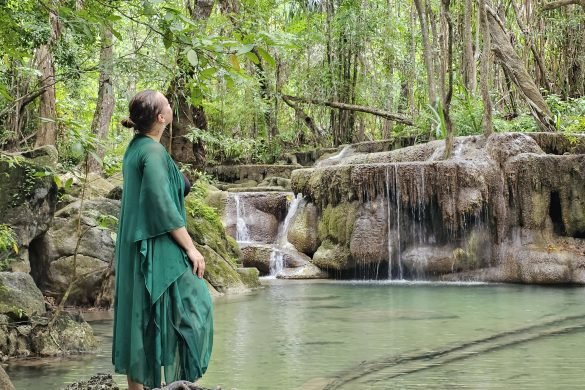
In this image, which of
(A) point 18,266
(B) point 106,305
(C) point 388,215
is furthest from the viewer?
(C) point 388,215

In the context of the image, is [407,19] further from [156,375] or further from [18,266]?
→ [156,375]

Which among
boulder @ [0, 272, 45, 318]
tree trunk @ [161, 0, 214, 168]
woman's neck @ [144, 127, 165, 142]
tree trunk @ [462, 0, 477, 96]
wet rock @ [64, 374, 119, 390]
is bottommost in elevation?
wet rock @ [64, 374, 119, 390]

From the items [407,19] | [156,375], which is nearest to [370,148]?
[407,19]

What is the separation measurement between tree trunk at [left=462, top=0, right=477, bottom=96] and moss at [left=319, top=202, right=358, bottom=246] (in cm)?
577

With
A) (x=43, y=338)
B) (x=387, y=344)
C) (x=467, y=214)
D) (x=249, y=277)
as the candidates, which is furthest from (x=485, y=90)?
(x=43, y=338)

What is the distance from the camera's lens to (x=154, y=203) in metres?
3.37

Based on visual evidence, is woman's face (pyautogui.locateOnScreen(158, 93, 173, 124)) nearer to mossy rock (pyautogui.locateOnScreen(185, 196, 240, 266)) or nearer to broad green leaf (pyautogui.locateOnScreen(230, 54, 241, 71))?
broad green leaf (pyautogui.locateOnScreen(230, 54, 241, 71))

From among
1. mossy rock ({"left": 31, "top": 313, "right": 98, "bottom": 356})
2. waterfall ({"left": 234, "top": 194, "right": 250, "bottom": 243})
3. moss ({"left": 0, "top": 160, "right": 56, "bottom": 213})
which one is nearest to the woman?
mossy rock ({"left": 31, "top": 313, "right": 98, "bottom": 356})

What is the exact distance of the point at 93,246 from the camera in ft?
31.7

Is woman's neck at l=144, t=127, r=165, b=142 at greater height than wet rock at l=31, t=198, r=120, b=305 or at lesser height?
greater

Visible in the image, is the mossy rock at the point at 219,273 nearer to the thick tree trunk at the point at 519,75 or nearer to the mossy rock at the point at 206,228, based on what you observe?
the mossy rock at the point at 206,228

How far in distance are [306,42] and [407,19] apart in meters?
6.26

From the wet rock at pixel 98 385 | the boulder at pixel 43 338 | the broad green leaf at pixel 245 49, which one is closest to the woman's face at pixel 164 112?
the broad green leaf at pixel 245 49

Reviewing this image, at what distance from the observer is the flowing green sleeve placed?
3.36m
